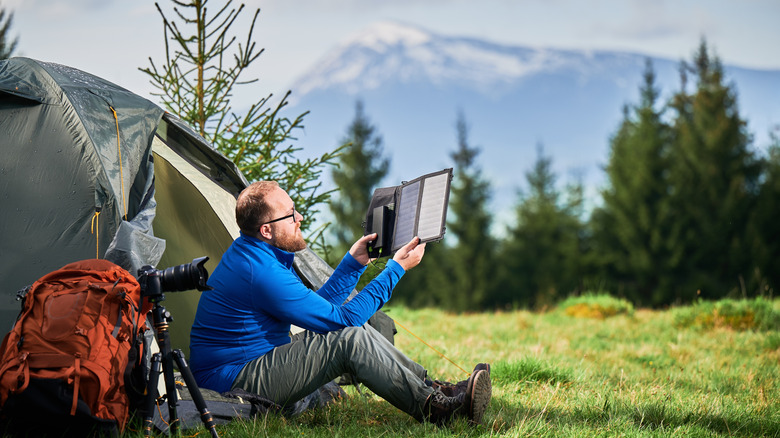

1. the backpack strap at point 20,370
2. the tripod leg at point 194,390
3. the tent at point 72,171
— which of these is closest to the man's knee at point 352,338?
the tripod leg at point 194,390

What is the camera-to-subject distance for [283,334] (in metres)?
3.54

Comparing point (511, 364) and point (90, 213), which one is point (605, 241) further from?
point (90, 213)

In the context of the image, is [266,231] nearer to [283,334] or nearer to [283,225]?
[283,225]

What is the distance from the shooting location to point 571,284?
2980 centimetres

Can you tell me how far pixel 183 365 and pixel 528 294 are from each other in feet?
→ 96.0

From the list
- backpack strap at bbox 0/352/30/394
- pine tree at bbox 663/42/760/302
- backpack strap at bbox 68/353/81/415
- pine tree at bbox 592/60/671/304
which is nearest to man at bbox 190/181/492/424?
backpack strap at bbox 68/353/81/415

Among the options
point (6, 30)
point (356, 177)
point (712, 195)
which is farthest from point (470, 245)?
point (6, 30)

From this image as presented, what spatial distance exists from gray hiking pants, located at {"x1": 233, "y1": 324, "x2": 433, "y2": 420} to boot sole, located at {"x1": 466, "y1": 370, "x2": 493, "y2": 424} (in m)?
0.20

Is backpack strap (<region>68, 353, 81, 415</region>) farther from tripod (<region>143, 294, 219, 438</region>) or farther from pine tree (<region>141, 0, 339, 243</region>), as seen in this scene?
pine tree (<region>141, 0, 339, 243</region>)

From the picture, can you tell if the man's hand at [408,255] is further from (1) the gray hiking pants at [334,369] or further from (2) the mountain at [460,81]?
(2) the mountain at [460,81]

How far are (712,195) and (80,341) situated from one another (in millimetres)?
27879

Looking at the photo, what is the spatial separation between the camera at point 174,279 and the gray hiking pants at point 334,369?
2.25 feet

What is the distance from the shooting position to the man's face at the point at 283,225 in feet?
11.3

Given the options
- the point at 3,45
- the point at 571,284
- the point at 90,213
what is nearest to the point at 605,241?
the point at 571,284
